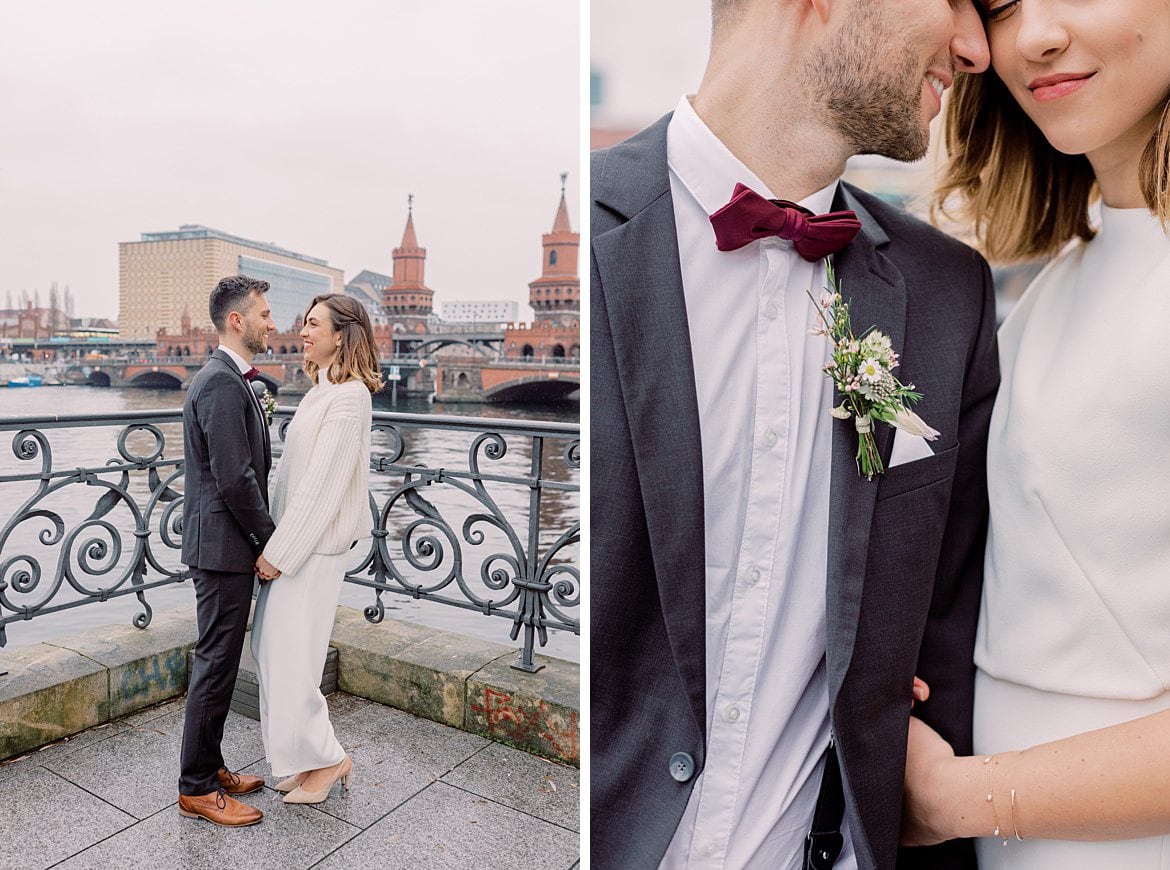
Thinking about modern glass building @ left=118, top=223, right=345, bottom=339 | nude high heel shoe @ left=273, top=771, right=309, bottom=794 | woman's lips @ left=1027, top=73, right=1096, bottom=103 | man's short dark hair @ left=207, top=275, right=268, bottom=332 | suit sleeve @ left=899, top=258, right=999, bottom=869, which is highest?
modern glass building @ left=118, top=223, right=345, bottom=339

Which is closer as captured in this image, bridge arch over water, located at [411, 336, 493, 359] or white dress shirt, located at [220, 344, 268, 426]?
white dress shirt, located at [220, 344, 268, 426]

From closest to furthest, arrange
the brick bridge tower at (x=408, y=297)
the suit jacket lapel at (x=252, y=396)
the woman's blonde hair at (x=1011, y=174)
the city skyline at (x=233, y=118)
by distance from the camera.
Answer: the woman's blonde hair at (x=1011, y=174), the suit jacket lapel at (x=252, y=396), the city skyline at (x=233, y=118), the brick bridge tower at (x=408, y=297)

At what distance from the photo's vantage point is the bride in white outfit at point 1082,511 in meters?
0.60

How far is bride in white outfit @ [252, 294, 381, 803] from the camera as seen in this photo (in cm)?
218

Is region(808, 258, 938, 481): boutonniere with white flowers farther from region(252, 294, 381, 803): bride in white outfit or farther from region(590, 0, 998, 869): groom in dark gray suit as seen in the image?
region(252, 294, 381, 803): bride in white outfit

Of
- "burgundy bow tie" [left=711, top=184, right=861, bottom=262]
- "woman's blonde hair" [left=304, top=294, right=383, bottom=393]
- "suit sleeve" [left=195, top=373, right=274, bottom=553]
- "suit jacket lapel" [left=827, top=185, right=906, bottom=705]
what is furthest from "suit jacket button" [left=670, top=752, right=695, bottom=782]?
"woman's blonde hair" [left=304, top=294, right=383, bottom=393]

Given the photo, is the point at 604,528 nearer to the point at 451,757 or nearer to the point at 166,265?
the point at 451,757

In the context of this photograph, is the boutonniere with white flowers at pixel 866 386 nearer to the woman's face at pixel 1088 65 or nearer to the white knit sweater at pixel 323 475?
the woman's face at pixel 1088 65

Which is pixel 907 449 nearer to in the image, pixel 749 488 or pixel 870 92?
pixel 749 488

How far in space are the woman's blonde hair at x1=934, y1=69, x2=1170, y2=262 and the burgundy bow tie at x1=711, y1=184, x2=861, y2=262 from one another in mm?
282

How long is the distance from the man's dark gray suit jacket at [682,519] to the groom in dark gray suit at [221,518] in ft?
5.49

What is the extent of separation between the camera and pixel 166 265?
13.2ft

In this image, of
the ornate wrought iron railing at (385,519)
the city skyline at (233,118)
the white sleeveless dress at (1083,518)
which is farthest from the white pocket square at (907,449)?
the ornate wrought iron railing at (385,519)

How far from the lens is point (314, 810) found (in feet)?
7.15
